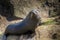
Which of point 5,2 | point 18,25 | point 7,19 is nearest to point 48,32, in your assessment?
point 18,25

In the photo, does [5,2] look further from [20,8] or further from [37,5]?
[37,5]

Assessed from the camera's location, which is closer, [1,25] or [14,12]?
[1,25]

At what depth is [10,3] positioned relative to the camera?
328 inches

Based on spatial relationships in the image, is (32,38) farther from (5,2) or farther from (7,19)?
(5,2)

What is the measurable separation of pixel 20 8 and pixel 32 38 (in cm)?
489

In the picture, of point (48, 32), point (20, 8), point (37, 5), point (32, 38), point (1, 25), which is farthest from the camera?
point (37, 5)

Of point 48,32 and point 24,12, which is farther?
point 24,12

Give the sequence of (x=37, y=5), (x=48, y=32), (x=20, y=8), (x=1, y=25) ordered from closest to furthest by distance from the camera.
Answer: (x=48, y=32)
(x=1, y=25)
(x=20, y=8)
(x=37, y=5)

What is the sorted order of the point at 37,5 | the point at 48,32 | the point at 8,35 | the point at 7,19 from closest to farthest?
the point at 8,35 → the point at 48,32 → the point at 7,19 → the point at 37,5

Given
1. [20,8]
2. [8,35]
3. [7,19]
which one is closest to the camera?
[8,35]

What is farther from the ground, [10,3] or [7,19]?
[10,3]

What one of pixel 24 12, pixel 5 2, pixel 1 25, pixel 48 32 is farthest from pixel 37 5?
pixel 48 32

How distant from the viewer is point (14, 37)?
4.07 metres

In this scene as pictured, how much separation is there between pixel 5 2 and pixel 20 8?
723 mm
